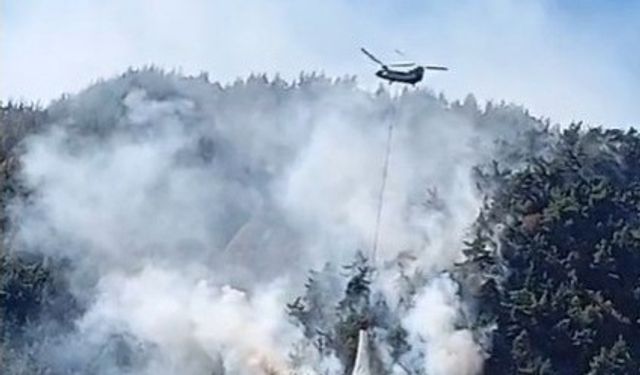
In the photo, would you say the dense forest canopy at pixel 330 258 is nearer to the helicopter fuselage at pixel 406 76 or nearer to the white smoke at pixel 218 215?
the white smoke at pixel 218 215

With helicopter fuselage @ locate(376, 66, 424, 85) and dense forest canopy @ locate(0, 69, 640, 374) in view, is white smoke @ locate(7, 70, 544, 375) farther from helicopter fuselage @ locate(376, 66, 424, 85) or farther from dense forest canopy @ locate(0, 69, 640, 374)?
helicopter fuselage @ locate(376, 66, 424, 85)

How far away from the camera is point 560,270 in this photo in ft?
196

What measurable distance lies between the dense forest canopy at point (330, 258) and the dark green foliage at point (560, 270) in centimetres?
9

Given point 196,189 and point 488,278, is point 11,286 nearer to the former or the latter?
point 488,278

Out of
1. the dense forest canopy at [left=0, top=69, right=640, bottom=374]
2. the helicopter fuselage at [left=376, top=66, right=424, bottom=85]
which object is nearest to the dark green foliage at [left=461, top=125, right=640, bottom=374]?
the dense forest canopy at [left=0, top=69, right=640, bottom=374]

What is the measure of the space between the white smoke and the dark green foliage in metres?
1.98

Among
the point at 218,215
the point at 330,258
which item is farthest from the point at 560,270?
the point at 218,215

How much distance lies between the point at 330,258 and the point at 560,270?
13998 millimetres

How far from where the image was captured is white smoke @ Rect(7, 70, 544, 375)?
194 feet

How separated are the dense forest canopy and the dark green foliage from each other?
9 centimetres

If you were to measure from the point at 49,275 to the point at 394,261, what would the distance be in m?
16.4

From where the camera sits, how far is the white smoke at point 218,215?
59.2 metres

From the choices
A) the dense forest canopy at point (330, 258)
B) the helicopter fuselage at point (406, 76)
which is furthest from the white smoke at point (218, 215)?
the helicopter fuselage at point (406, 76)

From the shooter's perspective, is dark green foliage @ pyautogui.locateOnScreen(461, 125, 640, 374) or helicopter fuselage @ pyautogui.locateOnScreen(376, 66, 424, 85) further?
dark green foliage @ pyautogui.locateOnScreen(461, 125, 640, 374)
